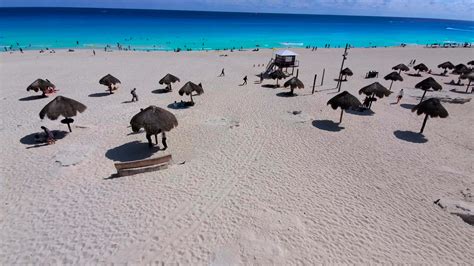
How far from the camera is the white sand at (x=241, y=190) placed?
7.16 m

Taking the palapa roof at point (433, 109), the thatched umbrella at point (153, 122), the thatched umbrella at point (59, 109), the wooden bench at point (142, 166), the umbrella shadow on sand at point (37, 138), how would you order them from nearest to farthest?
the wooden bench at point (142, 166) < the thatched umbrella at point (153, 122) < the umbrella shadow on sand at point (37, 138) < the thatched umbrella at point (59, 109) < the palapa roof at point (433, 109)

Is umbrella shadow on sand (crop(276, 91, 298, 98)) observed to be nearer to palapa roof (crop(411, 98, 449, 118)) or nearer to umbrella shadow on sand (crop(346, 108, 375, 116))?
umbrella shadow on sand (crop(346, 108, 375, 116))

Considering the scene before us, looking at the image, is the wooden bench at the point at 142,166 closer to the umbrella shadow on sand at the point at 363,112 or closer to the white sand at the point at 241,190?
the white sand at the point at 241,190

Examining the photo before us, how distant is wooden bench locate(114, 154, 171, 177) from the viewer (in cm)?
990

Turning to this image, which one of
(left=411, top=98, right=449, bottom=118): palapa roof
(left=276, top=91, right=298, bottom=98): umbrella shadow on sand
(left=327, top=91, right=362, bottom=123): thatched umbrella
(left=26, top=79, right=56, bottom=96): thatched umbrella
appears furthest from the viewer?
(left=276, top=91, right=298, bottom=98): umbrella shadow on sand

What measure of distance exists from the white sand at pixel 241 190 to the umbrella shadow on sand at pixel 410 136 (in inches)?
16.2

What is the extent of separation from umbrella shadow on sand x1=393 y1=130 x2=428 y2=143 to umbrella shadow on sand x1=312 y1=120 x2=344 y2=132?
10.2 feet

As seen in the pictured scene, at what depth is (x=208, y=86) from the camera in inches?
905

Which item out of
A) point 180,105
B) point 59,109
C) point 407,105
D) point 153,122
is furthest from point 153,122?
point 407,105

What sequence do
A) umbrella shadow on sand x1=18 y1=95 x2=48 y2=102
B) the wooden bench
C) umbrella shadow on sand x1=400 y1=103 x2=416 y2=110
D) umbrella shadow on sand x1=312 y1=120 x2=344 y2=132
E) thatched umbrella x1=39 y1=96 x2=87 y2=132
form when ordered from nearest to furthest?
the wooden bench → thatched umbrella x1=39 y1=96 x2=87 y2=132 → umbrella shadow on sand x1=312 y1=120 x2=344 y2=132 → umbrella shadow on sand x1=18 y1=95 x2=48 y2=102 → umbrella shadow on sand x1=400 y1=103 x2=416 y2=110

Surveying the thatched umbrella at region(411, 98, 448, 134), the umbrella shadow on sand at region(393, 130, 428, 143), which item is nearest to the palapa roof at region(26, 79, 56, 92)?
the umbrella shadow on sand at region(393, 130, 428, 143)

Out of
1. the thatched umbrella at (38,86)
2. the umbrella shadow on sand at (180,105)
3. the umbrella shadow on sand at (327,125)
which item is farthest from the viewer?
the thatched umbrella at (38,86)

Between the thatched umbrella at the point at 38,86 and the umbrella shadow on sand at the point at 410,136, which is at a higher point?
the thatched umbrella at the point at 38,86

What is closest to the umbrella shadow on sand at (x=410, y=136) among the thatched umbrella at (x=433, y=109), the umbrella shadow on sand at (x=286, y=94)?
the thatched umbrella at (x=433, y=109)
